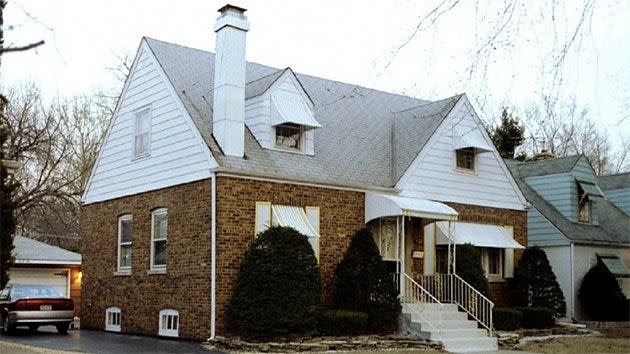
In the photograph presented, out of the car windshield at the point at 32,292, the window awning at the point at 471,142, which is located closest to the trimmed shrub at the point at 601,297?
the window awning at the point at 471,142

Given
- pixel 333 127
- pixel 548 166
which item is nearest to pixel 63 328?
pixel 333 127

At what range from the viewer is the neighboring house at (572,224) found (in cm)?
2512

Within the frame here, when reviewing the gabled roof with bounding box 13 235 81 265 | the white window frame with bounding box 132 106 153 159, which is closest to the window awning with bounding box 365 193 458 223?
the white window frame with bounding box 132 106 153 159

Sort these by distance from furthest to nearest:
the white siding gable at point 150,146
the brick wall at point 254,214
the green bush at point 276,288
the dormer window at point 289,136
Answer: the dormer window at point 289,136
the white siding gable at point 150,146
the brick wall at point 254,214
the green bush at point 276,288

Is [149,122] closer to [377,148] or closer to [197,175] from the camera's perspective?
[197,175]

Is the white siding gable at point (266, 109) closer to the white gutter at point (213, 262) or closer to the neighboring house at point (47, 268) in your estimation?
the white gutter at point (213, 262)

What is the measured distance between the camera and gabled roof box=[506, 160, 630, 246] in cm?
2558

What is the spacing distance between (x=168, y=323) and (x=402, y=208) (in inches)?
242

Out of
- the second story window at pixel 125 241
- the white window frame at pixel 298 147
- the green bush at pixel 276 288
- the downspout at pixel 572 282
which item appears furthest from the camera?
the downspout at pixel 572 282

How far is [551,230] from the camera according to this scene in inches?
1000

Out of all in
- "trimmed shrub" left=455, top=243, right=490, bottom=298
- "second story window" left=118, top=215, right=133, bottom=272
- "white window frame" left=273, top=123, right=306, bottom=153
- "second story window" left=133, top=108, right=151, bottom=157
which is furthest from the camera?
"second story window" left=118, top=215, right=133, bottom=272

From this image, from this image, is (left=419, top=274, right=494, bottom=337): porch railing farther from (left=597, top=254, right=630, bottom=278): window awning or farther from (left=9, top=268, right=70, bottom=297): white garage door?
(left=9, top=268, right=70, bottom=297): white garage door

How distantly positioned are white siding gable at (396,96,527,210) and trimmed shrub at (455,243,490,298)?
1833mm

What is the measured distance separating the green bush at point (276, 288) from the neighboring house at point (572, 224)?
38.9 feet
